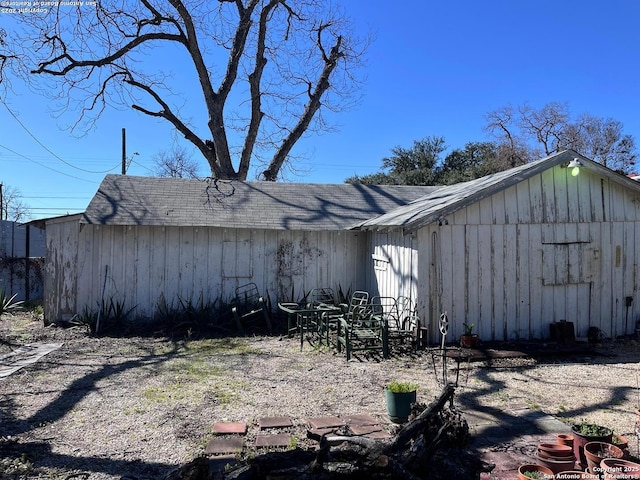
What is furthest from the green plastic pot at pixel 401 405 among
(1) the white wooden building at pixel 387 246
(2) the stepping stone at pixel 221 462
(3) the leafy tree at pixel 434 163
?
(3) the leafy tree at pixel 434 163

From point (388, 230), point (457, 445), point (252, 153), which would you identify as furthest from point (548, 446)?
point (252, 153)

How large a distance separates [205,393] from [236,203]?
6.97 meters

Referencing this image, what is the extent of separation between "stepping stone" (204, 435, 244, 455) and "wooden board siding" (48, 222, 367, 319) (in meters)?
6.91

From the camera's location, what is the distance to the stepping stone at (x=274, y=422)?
4500 millimetres

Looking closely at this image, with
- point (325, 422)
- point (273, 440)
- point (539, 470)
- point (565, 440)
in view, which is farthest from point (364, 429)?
point (565, 440)

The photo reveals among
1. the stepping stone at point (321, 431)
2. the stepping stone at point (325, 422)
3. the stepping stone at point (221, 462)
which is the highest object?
the stepping stone at point (321, 431)

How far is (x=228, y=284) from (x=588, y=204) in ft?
25.5

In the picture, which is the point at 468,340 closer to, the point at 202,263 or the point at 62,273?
the point at 202,263

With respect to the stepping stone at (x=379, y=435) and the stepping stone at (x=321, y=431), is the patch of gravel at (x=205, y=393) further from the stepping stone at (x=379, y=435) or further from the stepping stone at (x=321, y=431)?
the stepping stone at (x=379, y=435)

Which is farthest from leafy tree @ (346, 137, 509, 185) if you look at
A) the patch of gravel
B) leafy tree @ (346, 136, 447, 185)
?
the patch of gravel

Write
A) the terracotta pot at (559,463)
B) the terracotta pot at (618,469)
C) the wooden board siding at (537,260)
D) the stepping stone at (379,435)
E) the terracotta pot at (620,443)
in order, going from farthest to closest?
the wooden board siding at (537,260), the stepping stone at (379,435), the terracotta pot at (620,443), the terracotta pot at (559,463), the terracotta pot at (618,469)

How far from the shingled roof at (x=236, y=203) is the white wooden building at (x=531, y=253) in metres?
2.99

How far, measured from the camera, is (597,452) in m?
3.37

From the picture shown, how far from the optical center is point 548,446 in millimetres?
3654
